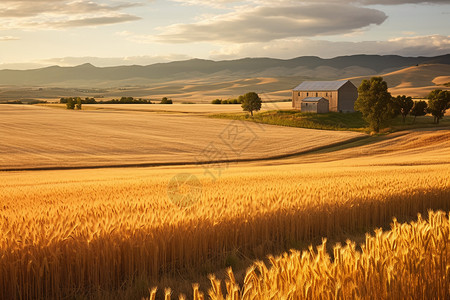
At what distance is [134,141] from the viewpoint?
153 feet

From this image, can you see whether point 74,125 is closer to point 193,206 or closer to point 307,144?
point 307,144

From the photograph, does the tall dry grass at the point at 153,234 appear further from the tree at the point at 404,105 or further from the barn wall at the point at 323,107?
the barn wall at the point at 323,107

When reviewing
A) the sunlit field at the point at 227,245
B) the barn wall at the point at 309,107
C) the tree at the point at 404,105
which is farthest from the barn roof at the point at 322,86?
the sunlit field at the point at 227,245

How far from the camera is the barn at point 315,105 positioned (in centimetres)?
8388

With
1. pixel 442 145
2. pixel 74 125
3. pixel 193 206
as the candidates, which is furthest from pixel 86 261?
pixel 74 125

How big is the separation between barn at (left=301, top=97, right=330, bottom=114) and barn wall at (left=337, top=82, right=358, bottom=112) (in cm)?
412

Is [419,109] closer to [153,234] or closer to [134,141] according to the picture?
[134,141]

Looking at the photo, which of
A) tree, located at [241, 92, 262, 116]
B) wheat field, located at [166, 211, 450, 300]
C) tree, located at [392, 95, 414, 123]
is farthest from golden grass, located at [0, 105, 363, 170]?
wheat field, located at [166, 211, 450, 300]

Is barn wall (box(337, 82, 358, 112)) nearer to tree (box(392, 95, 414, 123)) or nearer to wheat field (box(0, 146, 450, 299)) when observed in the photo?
tree (box(392, 95, 414, 123))

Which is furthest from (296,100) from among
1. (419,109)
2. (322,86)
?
(419,109)

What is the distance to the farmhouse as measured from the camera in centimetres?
8839

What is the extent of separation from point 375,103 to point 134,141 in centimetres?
3752

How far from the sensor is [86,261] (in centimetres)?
589

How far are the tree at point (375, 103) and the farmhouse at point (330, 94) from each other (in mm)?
17700
